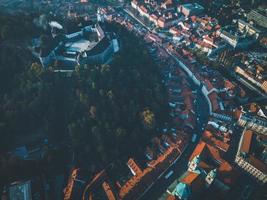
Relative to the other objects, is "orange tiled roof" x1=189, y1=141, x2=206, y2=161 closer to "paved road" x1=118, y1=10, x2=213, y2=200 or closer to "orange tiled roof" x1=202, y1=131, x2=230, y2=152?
"paved road" x1=118, y1=10, x2=213, y2=200

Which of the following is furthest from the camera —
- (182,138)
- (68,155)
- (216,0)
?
(216,0)

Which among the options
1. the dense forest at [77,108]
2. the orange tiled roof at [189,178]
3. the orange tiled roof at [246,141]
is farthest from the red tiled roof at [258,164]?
the dense forest at [77,108]

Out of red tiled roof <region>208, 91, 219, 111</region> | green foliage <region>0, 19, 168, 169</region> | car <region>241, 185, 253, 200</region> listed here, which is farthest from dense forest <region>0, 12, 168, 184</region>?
car <region>241, 185, 253, 200</region>

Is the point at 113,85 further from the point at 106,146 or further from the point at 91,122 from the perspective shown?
the point at 106,146

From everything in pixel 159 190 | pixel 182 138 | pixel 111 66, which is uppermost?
pixel 111 66

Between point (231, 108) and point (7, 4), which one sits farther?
point (7, 4)

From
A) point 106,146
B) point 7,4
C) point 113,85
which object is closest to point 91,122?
point 106,146

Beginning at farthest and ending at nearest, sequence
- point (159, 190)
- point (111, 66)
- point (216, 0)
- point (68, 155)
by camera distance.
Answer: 1. point (216, 0)
2. point (111, 66)
3. point (68, 155)
4. point (159, 190)

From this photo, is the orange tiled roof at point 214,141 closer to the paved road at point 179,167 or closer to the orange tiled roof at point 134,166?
the paved road at point 179,167

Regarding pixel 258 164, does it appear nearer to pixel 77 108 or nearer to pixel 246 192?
pixel 246 192
